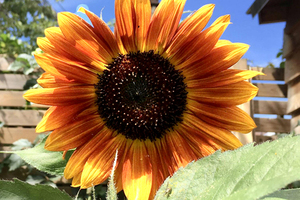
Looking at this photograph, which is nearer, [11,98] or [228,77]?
[228,77]

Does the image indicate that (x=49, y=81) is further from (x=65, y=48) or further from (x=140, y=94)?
(x=140, y=94)

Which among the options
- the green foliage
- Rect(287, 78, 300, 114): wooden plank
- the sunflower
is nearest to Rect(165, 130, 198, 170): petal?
the sunflower

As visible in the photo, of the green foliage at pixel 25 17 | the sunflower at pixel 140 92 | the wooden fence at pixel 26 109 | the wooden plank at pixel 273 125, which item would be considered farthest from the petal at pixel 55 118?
the green foliage at pixel 25 17

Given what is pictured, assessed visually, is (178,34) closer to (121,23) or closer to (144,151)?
(121,23)

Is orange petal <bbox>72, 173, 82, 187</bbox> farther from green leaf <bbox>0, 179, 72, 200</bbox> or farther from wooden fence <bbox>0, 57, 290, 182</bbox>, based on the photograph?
wooden fence <bbox>0, 57, 290, 182</bbox>

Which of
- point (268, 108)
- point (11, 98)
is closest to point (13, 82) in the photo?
point (11, 98)
